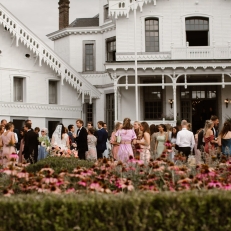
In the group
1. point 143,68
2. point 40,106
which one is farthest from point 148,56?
point 40,106

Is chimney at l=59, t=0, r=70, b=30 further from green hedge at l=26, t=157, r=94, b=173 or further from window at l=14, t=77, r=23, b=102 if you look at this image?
green hedge at l=26, t=157, r=94, b=173

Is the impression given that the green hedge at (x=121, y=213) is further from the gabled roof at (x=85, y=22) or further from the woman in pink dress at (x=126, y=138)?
the gabled roof at (x=85, y=22)

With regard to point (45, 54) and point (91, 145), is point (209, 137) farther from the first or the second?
point (45, 54)

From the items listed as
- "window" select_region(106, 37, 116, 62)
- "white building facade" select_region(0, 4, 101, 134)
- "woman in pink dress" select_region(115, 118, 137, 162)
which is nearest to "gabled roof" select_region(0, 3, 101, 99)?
"white building facade" select_region(0, 4, 101, 134)

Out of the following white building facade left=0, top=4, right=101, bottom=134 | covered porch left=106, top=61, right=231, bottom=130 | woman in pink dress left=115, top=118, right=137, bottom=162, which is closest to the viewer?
woman in pink dress left=115, top=118, right=137, bottom=162

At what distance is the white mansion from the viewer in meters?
33.5

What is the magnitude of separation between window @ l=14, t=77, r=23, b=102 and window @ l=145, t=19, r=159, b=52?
7.52 metres

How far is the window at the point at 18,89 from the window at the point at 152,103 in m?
7.14

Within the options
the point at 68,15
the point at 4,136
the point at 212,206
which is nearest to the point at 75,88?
the point at 68,15

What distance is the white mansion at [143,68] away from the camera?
33.5 meters

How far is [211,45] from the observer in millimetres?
34344

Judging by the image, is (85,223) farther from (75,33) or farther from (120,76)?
(75,33)

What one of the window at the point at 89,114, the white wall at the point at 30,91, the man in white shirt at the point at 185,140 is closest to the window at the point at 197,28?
the window at the point at 89,114

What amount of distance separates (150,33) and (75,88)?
5.65 m
